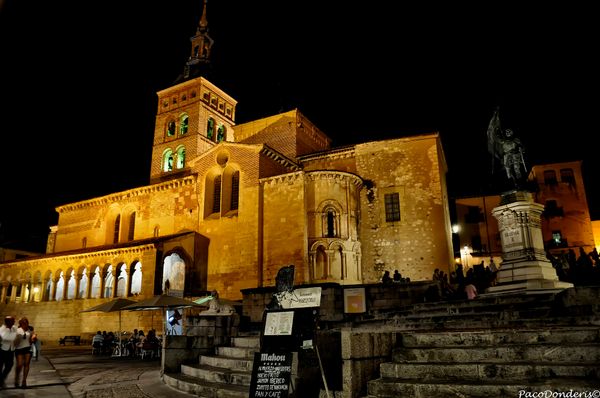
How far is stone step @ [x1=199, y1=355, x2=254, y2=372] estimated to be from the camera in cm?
849

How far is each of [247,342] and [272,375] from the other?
5169 millimetres

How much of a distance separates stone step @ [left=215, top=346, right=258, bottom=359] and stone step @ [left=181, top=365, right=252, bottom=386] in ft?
2.01

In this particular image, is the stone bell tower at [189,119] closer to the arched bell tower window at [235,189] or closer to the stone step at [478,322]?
the arched bell tower window at [235,189]

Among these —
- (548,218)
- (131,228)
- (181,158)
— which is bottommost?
(131,228)

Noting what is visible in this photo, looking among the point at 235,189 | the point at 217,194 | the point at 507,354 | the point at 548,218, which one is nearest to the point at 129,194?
the point at 217,194

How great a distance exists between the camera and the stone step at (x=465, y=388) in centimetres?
468

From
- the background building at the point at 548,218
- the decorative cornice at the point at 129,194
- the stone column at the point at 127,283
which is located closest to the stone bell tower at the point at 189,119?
the decorative cornice at the point at 129,194

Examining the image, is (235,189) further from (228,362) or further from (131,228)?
(228,362)

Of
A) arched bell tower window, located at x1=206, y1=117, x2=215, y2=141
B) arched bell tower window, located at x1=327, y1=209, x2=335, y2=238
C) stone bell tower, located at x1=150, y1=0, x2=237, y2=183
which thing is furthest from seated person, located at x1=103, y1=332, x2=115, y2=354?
arched bell tower window, located at x1=206, y1=117, x2=215, y2=141

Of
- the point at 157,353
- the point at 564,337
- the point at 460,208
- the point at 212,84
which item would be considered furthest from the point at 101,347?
the point at 460,208

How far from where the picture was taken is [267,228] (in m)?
26.3

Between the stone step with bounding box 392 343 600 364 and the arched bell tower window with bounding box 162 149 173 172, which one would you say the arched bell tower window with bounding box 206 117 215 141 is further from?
the stone step with bounding box 392 343 600 364

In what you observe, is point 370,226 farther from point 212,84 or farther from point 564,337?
point 212,84

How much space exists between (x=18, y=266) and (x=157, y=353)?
72.5 ft
